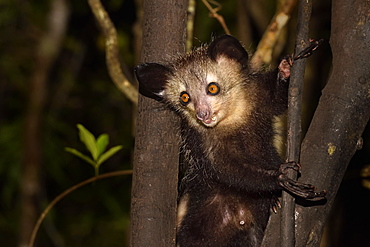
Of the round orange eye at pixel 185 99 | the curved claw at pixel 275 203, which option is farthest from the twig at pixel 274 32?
the curved claw at pixel 275 203

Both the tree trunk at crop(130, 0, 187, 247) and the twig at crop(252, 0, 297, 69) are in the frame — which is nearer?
the tree trunk at crop(130, 0, 187, 247)

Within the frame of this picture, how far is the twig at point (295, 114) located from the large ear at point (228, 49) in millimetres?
759

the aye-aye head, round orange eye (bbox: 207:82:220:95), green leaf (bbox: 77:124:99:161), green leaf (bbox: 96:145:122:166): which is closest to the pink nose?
the aye-aye head

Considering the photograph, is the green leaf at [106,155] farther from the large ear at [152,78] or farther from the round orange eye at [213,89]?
the round orange eye at [213,89]

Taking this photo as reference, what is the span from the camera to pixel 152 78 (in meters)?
2.68

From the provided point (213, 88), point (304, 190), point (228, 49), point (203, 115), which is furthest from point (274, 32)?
point (304, 190)

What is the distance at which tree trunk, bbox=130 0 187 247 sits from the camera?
85.3 inches

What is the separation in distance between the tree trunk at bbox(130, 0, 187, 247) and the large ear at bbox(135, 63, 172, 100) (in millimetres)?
169

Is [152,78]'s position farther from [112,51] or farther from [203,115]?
[112,51]

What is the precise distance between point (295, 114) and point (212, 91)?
0.96 m

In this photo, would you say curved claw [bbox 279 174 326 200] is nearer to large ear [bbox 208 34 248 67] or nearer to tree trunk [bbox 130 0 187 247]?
tree trunk [bbox 130 0 187 247]

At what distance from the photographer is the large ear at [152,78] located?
2.46 meters

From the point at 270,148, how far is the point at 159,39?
0.97 metres

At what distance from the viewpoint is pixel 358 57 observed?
2.08 m
